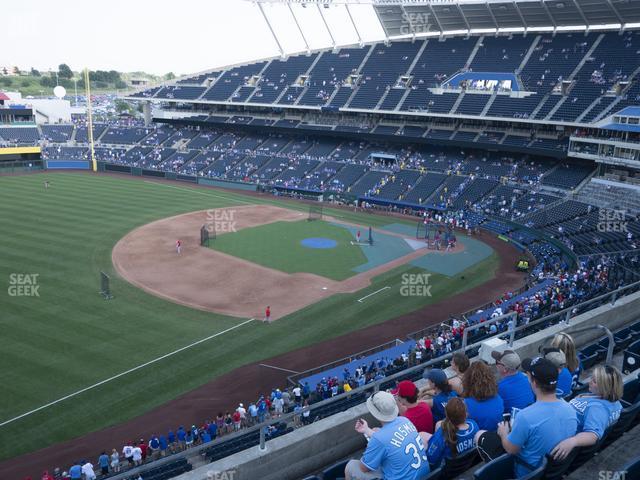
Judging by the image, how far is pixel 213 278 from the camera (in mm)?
32375

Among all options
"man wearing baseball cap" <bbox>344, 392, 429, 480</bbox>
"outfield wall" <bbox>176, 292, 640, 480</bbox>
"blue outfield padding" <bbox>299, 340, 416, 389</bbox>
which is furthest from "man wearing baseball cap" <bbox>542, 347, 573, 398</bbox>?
"blue outfield padding" <bbox>299, 340, 416, 389</bbox>

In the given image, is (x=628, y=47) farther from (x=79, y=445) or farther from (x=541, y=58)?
(x=79, y=445)

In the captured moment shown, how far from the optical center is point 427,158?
202ft

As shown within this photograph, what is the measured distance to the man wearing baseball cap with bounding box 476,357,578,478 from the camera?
5.19 meters

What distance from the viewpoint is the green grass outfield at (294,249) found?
35.5 m

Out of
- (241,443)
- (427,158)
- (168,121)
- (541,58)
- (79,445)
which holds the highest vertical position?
(541,58)

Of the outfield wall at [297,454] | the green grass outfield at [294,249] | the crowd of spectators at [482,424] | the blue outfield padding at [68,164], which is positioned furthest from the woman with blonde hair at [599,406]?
the blue outfield padding at [68,164]

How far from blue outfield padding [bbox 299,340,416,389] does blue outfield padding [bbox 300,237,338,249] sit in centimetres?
1836

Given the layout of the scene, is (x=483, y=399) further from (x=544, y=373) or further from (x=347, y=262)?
(x=347, y=262)

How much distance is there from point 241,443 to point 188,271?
21051mm

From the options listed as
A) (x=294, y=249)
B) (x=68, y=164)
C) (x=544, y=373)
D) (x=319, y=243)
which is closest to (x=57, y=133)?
(x=68, y=164)

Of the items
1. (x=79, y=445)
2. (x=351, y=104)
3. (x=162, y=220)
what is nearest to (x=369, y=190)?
(x=351, y=104)

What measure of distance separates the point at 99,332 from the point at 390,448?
72.4 ft

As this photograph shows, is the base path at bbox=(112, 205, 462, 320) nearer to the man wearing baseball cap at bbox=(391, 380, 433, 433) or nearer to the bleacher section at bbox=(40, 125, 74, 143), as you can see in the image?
the man wearing baseball cap at bbox=(391, 380, 433, 433)
